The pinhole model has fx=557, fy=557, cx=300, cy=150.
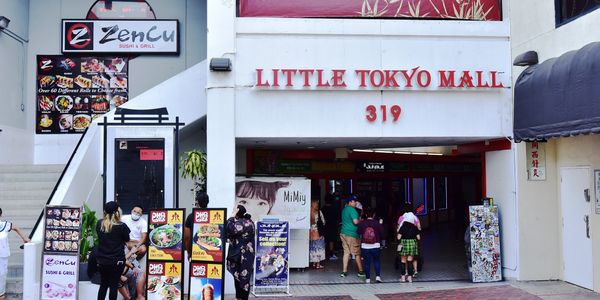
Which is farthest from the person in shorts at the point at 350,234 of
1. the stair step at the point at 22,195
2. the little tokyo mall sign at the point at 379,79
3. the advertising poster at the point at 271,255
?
the stair step at the point at 22,195

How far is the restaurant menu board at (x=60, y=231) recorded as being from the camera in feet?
28.1

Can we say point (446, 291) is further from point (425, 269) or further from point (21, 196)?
point (21, 196)

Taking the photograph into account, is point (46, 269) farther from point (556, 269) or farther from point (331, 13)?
point (556, 269)

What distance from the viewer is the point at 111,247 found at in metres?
7.95

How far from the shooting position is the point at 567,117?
8555 mm

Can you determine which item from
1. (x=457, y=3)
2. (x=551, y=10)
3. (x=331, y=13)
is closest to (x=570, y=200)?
(x=551, y=10)

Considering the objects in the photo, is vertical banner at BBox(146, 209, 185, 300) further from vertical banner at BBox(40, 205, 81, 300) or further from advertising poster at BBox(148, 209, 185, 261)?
vertical banner at BBox(40, 205, 81, 300)

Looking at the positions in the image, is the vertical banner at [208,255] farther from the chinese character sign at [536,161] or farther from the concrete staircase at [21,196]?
the chinese character sign at [536,161]

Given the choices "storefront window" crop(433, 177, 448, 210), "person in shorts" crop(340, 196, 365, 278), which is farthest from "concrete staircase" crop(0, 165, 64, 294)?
"storefront window" crop(433, 177, 448, 210)

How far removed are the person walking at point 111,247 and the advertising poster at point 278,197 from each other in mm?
3629

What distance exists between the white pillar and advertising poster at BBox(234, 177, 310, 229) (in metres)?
1.30

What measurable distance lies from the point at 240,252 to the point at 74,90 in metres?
8.61

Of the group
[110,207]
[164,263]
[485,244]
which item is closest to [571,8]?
[485,244]

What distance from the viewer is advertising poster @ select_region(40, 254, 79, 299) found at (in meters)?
8.52
